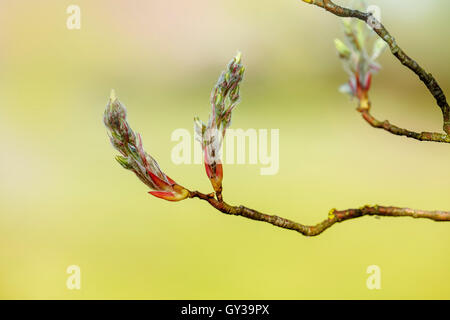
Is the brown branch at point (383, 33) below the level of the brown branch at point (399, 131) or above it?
above

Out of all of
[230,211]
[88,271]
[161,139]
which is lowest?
[88,271]

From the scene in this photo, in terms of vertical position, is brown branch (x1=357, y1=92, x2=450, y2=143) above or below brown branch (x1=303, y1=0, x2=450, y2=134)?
below

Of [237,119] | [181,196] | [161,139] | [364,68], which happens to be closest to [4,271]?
→ [161,139]

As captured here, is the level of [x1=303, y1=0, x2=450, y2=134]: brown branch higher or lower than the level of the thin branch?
higher

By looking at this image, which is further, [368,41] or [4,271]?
[4,271]

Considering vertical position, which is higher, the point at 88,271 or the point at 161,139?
the point at 161,139

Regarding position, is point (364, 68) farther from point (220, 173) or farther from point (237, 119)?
point (237, 119)

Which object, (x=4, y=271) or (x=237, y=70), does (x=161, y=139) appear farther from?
(x=237, y=70)

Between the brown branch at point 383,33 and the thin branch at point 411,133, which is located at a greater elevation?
the brown branch at point 383,33
